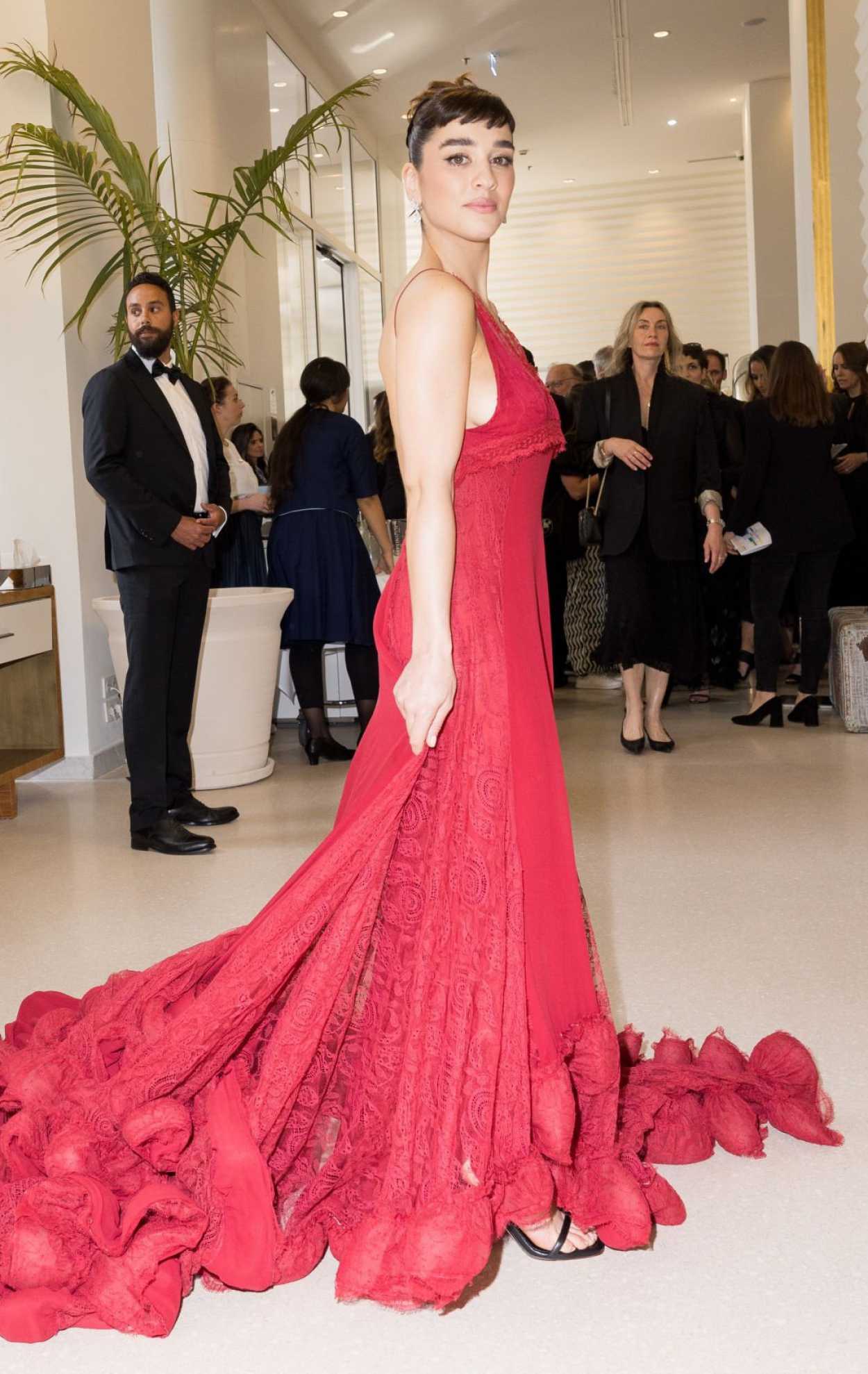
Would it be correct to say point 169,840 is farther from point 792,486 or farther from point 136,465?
point 792,486

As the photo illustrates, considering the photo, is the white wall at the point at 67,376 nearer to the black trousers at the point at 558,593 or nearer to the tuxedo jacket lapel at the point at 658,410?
the tuxedo jacket lapel at the point at 658,410

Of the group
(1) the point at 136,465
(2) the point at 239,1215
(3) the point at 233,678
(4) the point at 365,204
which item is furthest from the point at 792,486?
(4) the point at 365,204

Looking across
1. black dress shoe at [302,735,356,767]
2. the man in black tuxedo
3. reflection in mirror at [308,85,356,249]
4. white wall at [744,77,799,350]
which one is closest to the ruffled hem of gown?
the man in black tuxedo

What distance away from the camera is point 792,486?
19.1ft

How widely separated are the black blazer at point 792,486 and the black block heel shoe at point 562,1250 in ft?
14.6

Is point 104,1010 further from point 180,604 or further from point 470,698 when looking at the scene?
point 180,604

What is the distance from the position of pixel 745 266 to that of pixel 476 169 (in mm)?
15203

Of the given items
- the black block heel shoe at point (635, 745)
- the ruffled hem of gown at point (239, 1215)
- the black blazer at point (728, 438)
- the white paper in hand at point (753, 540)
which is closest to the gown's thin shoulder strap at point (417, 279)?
the ruffled hem of gown at point (239, 1215)

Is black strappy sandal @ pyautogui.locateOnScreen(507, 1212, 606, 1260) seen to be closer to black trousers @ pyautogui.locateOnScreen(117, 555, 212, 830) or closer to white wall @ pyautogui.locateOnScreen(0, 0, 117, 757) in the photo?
black trousers @ pyautogui.locateOnScreen(117, 555, 212, 830)

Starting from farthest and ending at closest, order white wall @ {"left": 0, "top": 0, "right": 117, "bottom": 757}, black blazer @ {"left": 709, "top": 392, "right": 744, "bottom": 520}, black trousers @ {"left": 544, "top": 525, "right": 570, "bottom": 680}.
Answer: black trousers @ {"left": 544, "top": 525, "right": 570, "bottom": 680}
black blazer @ {"left": 709, "top": 392, "right": 744, "bottom": 520}
white wall @ {"left": 0, "top": 0, "right": 117, "bottom": 757}

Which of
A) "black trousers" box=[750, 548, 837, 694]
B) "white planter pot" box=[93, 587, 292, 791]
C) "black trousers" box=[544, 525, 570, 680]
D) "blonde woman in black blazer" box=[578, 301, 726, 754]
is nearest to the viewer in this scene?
"white planter pot" box=[93, 587, 292, 791]

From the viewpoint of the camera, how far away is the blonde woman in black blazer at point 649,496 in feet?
17.6

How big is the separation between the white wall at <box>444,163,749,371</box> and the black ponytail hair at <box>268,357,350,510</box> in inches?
424

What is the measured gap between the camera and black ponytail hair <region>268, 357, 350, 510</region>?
5.45m
